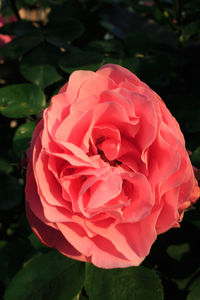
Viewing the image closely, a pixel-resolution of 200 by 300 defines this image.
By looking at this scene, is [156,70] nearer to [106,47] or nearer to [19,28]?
[106,47]

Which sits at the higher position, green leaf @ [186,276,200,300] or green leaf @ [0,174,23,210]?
green leaf @ [186,276,200,300]

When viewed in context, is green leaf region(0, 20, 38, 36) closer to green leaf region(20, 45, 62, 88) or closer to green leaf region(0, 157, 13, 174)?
green leaf region(20, 45, 62, 88)

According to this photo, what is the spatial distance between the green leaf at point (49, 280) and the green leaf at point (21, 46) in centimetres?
53

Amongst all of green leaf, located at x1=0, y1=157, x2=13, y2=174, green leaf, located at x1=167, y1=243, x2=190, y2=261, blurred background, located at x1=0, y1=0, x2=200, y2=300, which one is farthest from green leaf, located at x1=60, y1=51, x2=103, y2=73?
green leaf, located at x1=167, y1=243, x2=190, y2=261

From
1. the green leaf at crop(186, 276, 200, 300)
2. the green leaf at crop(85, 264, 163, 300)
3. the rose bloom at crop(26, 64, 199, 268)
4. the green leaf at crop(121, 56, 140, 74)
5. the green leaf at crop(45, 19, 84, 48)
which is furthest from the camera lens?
the green leaf at crop(45, 19, 84, 48)

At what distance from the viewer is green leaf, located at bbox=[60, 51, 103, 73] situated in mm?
809

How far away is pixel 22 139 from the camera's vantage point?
76cm

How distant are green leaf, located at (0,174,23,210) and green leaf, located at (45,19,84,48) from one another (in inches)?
16.8

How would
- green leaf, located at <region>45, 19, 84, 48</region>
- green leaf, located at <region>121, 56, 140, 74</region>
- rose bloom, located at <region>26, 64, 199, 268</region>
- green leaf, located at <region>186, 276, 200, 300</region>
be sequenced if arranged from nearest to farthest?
rose bloom, located at <region>26, 64, 199, 268</region> → green leaf, located at <region>186, 276, 200, 300</region> → green leaf, located at <region>121, 56, 140, 74</region> → green leaf, located at <region>45, 19, 84, 48</region>

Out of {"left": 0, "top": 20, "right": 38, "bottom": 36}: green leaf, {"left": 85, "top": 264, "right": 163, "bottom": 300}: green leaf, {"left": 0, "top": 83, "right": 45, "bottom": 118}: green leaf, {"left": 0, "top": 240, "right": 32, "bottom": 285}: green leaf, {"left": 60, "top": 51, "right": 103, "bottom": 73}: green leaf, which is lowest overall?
{"left": 0, "top": 240, "right": 32, "bottom": 285}: green leaf

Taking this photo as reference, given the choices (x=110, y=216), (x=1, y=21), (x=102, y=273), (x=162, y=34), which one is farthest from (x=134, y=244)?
(x=1, y=21)

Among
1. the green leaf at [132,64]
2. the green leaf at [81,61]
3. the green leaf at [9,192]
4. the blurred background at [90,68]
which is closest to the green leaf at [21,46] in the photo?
the blurred background at [90,68]

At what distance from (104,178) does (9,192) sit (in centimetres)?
56

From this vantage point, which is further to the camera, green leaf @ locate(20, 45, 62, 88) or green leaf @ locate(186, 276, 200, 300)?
green leaf @ locate(20, 45, 62, 88)
